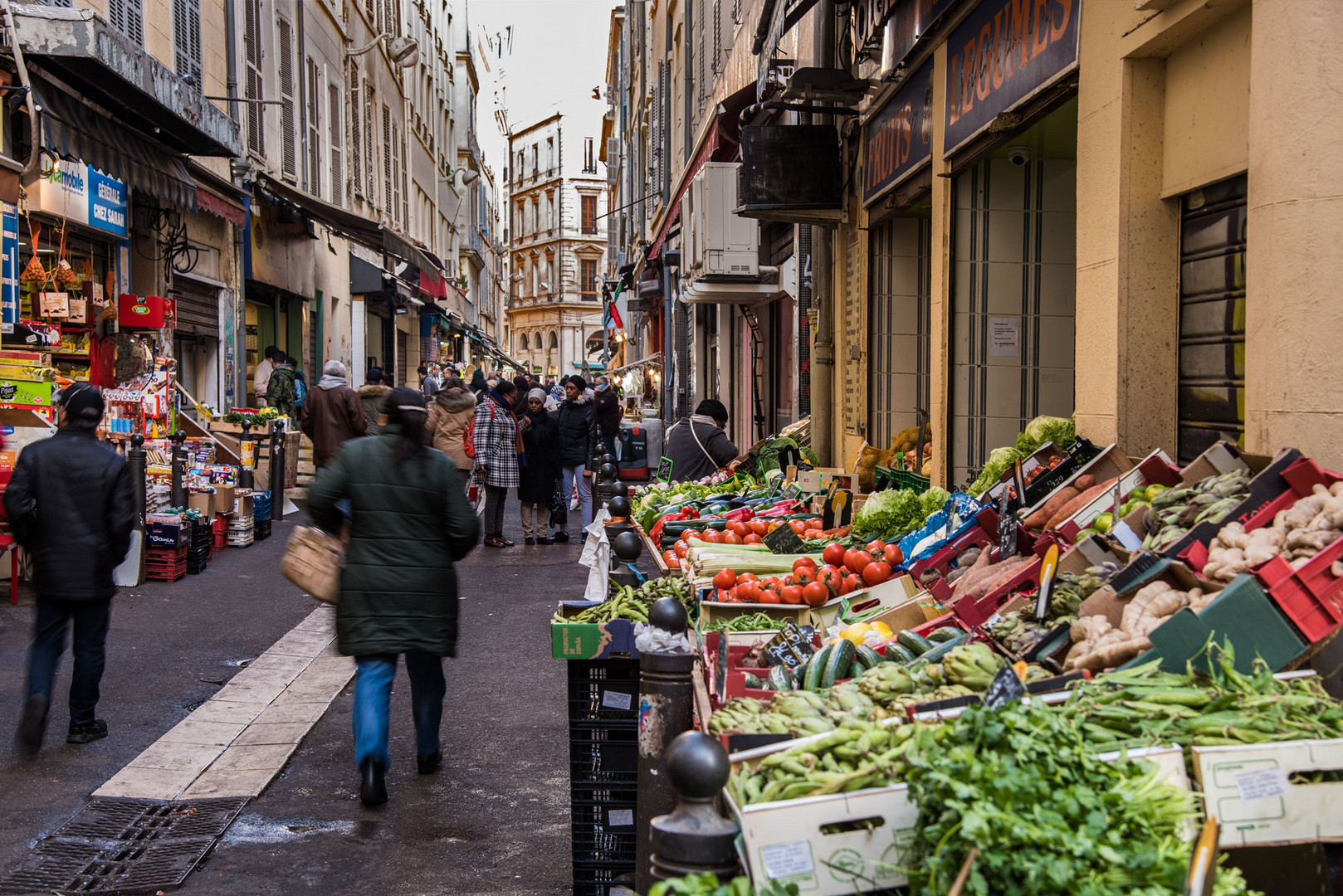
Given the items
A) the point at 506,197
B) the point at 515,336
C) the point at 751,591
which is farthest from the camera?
the point at 506,197

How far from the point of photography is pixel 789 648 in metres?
4.32

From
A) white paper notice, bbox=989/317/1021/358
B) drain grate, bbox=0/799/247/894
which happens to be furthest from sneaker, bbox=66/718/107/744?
white paper notice, bbox=989/317/1021/358

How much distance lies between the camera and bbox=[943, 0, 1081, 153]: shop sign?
6.13 m

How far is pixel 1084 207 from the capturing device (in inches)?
233

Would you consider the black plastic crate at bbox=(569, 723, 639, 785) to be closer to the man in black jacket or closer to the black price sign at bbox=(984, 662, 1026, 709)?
the black price sign at bbox=(984, 662, 1026, 709)

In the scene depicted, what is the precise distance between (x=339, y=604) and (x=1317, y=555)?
3738mm

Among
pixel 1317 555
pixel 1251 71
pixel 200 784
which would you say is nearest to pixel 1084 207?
pixel 1251 71

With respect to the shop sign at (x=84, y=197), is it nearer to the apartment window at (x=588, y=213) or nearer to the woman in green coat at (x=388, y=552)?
the woman in green coat at (x=388, y=552)

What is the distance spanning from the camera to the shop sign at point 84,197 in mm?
10688

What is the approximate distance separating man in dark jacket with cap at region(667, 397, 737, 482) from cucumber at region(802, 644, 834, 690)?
7522 mm

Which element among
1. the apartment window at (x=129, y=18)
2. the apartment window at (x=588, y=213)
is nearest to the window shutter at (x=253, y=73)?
the apartment window at (x=129, y=18)

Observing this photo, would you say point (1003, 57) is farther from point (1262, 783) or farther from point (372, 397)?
point (372, 397)

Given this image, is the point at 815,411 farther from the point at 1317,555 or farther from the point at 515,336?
the point at 515,336

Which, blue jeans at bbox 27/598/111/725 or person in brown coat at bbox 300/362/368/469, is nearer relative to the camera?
blue jeans at bbox 27/598/111/725
